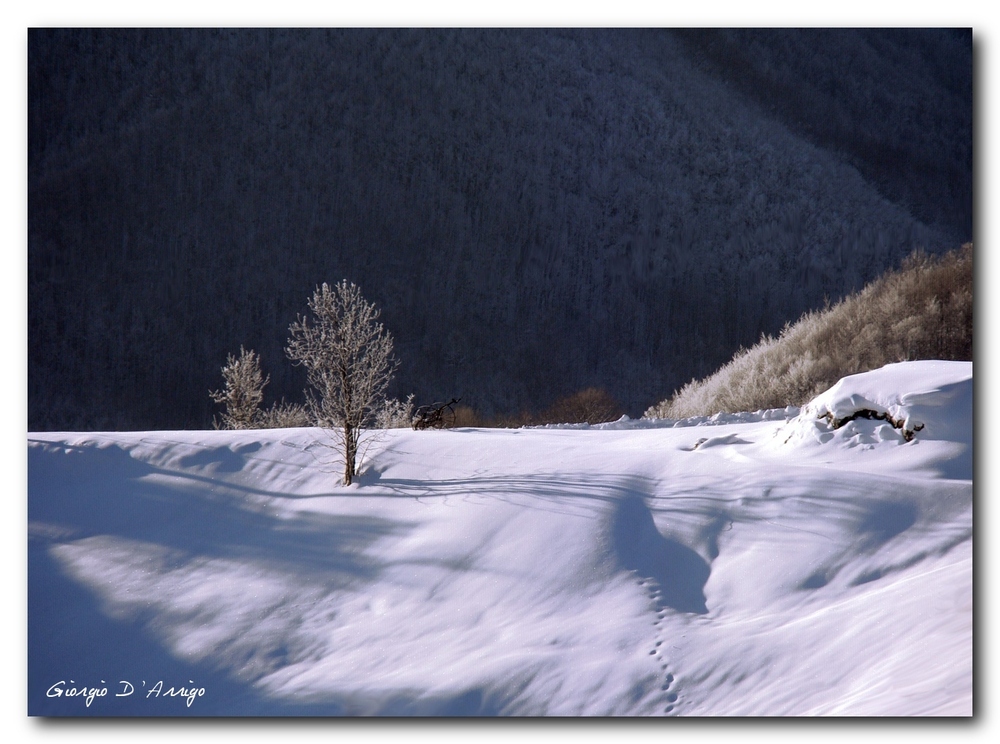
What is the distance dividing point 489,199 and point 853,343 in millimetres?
24971

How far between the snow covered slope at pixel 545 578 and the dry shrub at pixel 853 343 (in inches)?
144

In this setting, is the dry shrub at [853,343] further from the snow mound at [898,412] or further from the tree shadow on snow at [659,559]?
the tree shadow on snow at [659,559]

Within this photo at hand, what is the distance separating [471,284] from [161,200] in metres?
11.9

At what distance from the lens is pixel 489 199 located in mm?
37250

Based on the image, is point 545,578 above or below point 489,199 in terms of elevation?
below

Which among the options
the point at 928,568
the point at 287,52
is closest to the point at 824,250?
the point at 287,52

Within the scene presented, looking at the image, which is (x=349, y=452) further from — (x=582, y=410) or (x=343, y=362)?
(x=582, y=410)

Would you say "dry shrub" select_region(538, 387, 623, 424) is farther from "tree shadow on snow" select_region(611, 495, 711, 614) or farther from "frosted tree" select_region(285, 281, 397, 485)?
"tree shadow on snow" select_region(611, 495, 711, 614)

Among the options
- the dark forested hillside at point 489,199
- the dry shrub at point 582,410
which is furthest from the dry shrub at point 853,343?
the dark forested hillside at point 489,199

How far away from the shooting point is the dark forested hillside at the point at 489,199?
2777 cm
